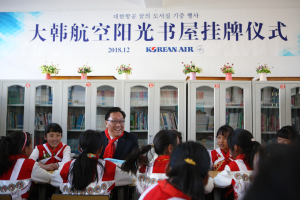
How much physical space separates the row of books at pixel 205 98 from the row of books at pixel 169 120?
387 millimetres

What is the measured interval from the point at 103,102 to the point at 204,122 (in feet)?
4.88

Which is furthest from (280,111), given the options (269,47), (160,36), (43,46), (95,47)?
(43,46)

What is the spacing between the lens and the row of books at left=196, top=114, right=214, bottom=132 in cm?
327

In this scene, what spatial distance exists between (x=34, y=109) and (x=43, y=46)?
4.21ft

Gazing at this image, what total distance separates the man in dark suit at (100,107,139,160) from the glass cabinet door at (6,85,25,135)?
161 centimetres

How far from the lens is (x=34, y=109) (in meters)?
3.34

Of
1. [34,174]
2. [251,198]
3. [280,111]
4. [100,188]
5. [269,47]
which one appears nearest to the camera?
[251,198]

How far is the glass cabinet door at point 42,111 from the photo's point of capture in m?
3.34

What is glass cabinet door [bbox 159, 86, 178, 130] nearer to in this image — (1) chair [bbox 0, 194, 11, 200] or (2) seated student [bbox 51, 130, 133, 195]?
(2) seated student [bbox 51, 130, 133, 195]

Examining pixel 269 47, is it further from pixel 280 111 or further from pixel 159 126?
pixel 159 126

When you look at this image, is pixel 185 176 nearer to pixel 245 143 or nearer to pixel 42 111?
pixel 245 143

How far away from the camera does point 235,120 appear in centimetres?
327

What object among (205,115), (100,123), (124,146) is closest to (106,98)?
(100,123)

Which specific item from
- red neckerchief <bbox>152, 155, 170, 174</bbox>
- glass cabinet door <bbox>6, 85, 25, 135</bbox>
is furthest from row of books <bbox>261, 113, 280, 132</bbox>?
glass cabinet door <bbox>6, 85, 25, 135</bbox>
